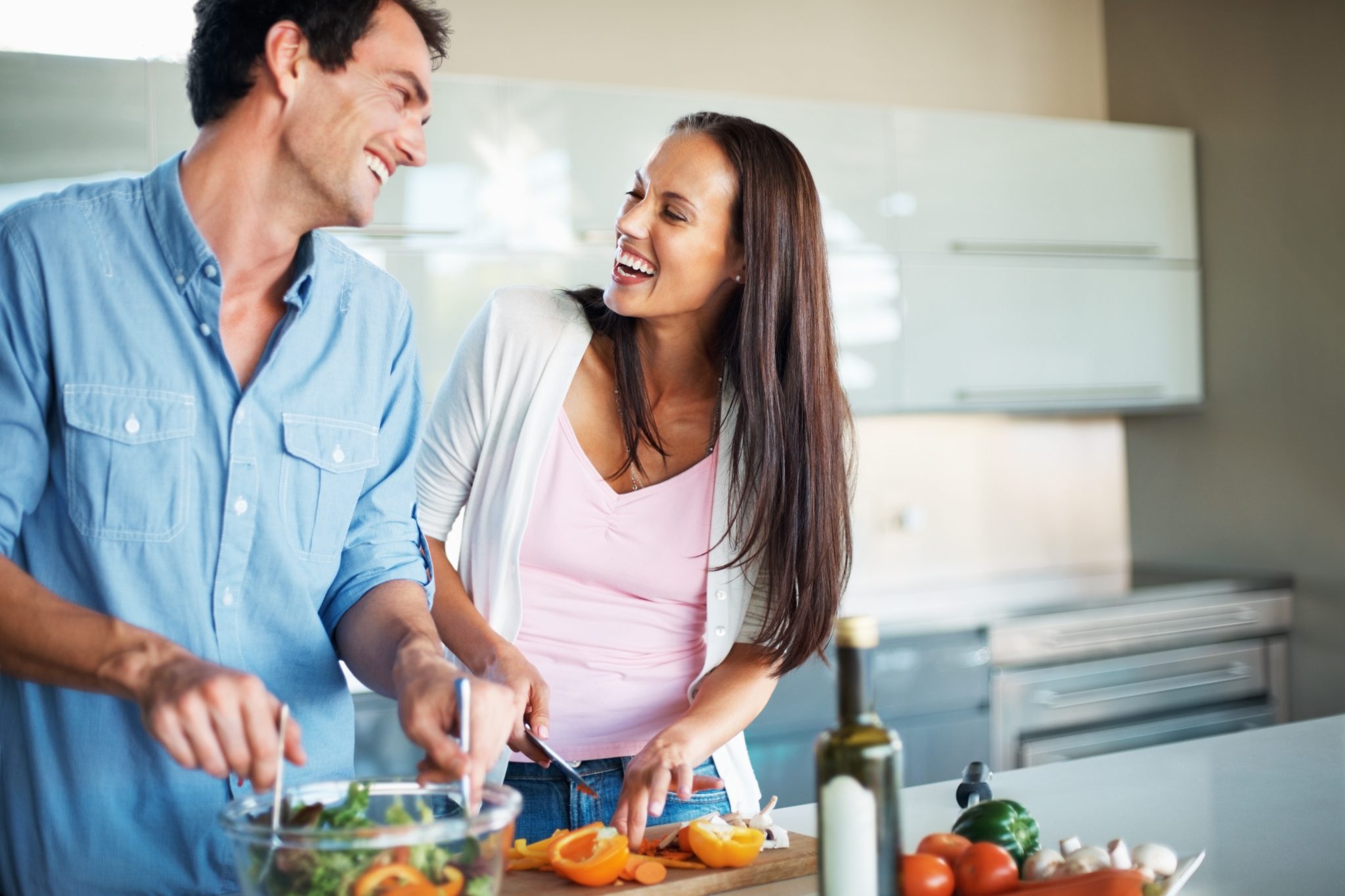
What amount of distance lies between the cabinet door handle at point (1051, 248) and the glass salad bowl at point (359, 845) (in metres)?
2.91

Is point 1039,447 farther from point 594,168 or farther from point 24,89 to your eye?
point 24,89

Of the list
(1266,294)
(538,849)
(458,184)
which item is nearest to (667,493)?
(538,849)

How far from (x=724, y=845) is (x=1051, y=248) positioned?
290cm

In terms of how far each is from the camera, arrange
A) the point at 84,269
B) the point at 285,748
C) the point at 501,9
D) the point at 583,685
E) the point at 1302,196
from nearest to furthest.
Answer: the point at 285,748 → the point at 84,269 → the point at 583,685 → the point at 501,9 → the point at 1302,196

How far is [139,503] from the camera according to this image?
126 centimetres

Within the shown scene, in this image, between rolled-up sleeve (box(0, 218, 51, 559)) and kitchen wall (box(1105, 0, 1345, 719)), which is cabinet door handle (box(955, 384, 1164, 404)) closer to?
kitchen wall (box(1105, 0, 1345, 719))

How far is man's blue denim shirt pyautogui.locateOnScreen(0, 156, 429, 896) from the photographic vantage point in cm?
124

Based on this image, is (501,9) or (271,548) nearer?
(271,548)

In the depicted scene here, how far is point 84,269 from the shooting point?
126cm

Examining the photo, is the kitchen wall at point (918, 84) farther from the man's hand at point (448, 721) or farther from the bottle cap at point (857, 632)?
the bottle cap at point (857, 632)

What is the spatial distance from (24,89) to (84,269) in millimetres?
1634

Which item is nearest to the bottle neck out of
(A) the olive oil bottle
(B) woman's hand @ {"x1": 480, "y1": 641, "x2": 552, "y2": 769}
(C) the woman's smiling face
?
(A) the olive oil bottle

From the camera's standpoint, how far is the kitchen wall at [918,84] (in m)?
3.49

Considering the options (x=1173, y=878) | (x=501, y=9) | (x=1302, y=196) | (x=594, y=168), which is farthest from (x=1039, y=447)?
(x=1173, y=878)
